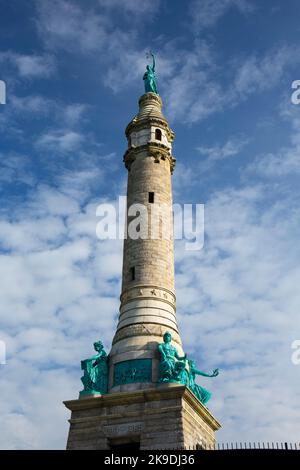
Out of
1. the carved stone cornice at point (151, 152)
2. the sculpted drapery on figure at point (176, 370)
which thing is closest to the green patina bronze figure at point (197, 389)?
the sculpted drapery on figure at point (176, 370)

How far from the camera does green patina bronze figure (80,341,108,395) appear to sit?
25.0 metres

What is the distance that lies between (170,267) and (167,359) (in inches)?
238

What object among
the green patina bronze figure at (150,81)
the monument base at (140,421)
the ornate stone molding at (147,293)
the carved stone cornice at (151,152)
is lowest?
the monument base at (140,421)

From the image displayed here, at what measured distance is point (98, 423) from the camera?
77.7ft

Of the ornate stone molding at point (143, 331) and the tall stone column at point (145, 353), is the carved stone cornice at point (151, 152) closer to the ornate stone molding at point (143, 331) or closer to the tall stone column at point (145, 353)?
the tall stone column at point (145, 353)

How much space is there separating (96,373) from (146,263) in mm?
6068

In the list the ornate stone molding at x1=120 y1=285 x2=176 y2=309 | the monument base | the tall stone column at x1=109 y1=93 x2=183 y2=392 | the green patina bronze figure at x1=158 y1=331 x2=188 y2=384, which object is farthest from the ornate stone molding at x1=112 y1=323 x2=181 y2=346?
the monument base

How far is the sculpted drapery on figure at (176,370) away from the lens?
2391 cm

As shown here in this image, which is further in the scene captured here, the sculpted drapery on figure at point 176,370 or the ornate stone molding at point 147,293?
the ornate stone molding at point 147,293

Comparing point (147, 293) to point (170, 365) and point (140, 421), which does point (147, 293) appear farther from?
point (140, 421)

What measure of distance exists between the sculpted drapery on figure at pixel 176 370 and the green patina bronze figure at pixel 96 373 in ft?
9.48

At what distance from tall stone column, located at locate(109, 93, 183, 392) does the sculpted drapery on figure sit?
22.0 inches

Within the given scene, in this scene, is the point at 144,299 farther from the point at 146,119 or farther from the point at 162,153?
the point at 146,119
